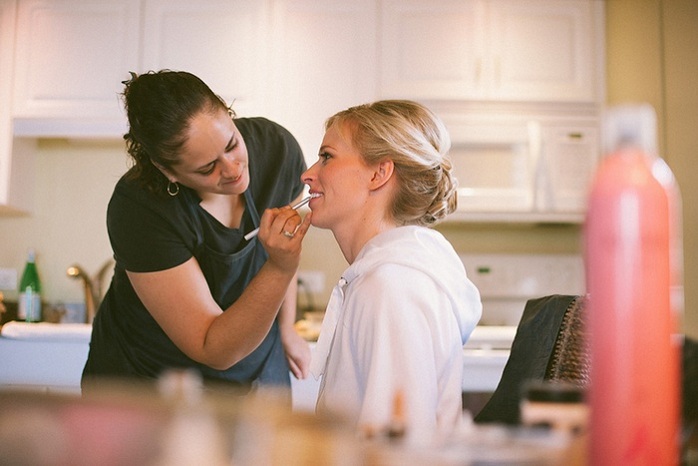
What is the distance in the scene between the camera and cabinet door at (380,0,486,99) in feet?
Result: 10.7

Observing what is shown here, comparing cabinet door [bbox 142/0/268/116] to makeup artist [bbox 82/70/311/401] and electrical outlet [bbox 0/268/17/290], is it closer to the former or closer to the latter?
electrical outlet [bbox 0/268/17/290]

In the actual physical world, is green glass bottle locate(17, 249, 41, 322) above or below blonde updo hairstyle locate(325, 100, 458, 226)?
below

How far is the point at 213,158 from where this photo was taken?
154 cm

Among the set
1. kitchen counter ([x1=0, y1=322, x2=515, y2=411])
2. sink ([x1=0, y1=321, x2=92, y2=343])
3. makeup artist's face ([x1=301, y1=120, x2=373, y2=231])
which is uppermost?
makeup artist's face ([x1=301, y1=120, x2=373, y2=231])

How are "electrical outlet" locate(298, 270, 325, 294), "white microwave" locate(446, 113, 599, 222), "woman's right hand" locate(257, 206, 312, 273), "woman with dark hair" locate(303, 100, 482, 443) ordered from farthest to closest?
"electrical outlet" locate(298, 270, 325, 294)
"white microwave" locate(446, 113, 599, 222)
"woman's right hand" locate(257, 206, 312, 273)
"woman with dark hair" locate(303, 100, 482, 443)

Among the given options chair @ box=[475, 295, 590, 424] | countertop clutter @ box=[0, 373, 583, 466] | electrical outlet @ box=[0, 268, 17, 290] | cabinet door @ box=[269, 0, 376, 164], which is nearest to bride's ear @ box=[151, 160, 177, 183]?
chair @ box=[475, 295, 590, 424]

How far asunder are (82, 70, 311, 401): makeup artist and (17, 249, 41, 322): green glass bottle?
1.60 m

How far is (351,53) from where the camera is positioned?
329cm

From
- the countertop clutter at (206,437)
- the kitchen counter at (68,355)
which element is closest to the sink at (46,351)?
the kitchen counter at (68,355)

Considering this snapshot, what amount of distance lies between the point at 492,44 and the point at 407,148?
6.42 ft

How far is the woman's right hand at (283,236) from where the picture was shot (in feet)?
4.87

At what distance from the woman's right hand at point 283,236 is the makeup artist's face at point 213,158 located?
15 cm

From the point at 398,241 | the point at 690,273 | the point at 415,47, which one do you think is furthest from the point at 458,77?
the point at 398,241

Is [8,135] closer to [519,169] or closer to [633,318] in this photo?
[519,169]
